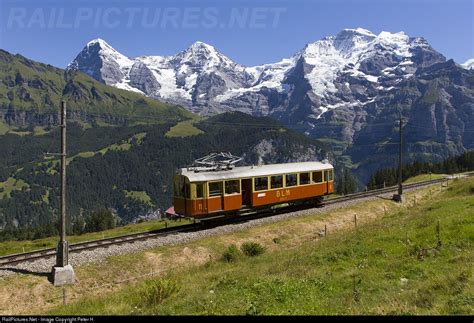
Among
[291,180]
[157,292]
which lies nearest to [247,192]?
[291,180]

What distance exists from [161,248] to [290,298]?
650 inches

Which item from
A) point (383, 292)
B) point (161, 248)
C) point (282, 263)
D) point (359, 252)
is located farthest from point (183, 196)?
point (383, 292)

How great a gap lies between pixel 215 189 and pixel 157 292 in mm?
18369

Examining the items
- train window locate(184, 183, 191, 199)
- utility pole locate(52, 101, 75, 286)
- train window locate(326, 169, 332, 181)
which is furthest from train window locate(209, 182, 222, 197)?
train window locate(326, 169, 332, 181)

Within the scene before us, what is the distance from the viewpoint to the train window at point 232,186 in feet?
113

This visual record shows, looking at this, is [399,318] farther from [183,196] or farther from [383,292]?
[183,196]

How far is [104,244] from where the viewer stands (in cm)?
2880

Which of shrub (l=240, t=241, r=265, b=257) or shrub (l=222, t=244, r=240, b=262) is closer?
shrub (l=222, t=244, r=240, b=262)

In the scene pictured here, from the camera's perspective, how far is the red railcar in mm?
33031

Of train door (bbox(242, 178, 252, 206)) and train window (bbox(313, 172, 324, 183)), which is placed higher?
train window (bbox(313, 172, 324, 183))

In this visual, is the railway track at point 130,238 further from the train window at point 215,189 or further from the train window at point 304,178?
the train window at point 215,189

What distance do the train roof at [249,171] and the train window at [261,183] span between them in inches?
17.6

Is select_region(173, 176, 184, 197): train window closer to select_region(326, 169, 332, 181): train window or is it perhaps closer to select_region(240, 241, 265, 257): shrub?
select_region(240, 241, 265, 257): shrub

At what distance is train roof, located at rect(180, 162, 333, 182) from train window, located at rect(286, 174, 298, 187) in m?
0.48
